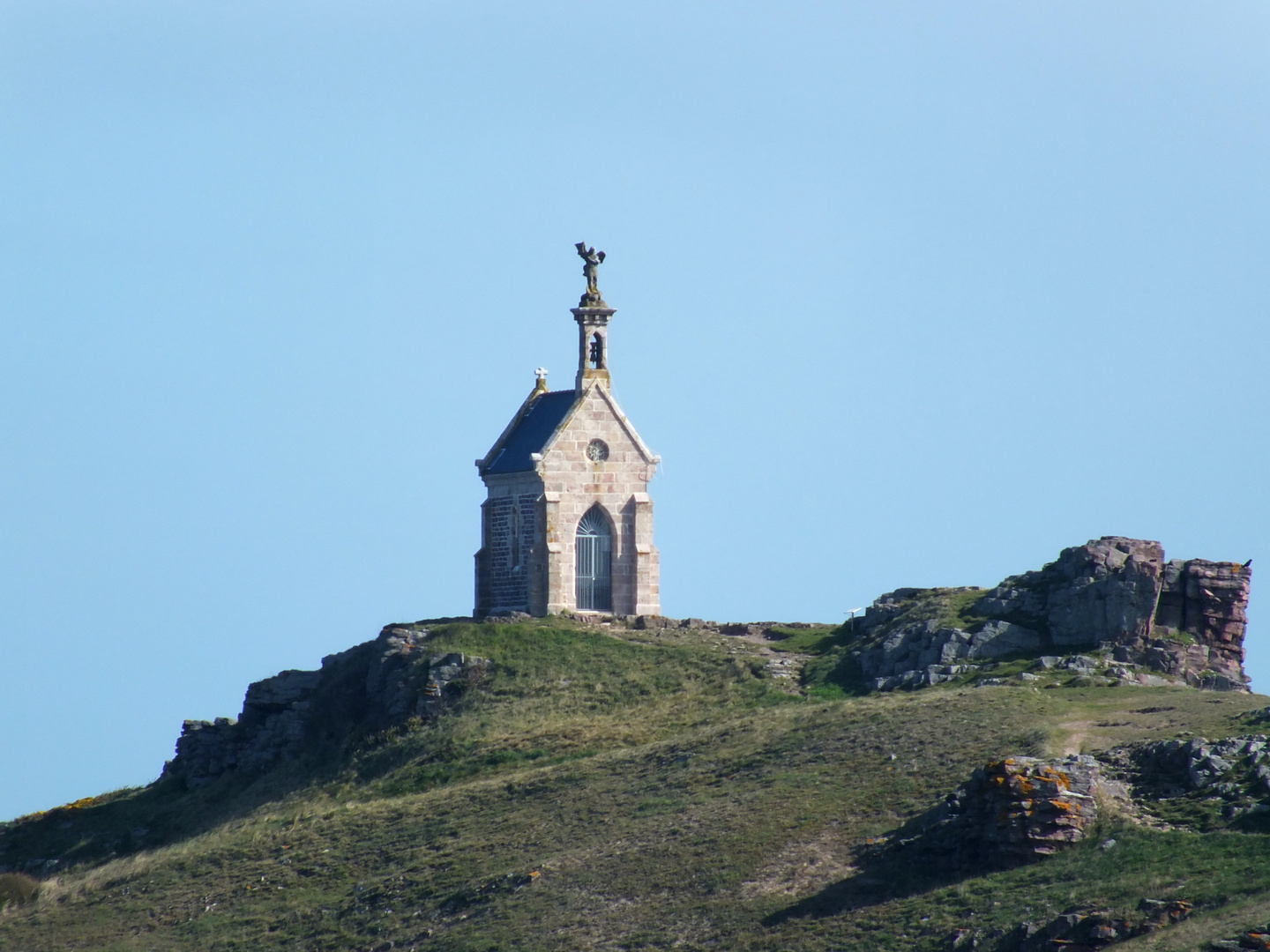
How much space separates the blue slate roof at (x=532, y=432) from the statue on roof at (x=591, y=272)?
2916 mm

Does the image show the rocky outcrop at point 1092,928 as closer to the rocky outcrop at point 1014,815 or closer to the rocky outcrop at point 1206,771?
the rocky outcrop at point 1014,815

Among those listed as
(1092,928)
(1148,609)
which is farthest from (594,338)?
(1092,928)

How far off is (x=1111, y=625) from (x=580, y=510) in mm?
16558

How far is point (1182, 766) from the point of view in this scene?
34562mm

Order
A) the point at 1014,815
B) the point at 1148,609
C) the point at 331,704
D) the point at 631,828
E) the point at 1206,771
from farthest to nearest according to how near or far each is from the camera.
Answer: the point at 331,704 → the point at 1148,609 → the point at 631,828 → the point at 1206,771 → the point at 1014,815

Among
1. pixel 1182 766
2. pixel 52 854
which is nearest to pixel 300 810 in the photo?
pixel 52 854

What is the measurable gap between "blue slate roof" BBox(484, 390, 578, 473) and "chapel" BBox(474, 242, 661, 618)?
7cm

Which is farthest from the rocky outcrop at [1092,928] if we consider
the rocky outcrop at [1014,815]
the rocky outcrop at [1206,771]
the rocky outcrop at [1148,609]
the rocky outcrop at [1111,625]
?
the rocky outcrop at [1148,609]

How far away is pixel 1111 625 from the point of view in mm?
47031

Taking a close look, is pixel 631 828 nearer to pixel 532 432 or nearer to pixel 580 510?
pixel 580 510

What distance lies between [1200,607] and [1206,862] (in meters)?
18.7

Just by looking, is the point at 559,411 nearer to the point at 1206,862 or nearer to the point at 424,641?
the point at 424,641

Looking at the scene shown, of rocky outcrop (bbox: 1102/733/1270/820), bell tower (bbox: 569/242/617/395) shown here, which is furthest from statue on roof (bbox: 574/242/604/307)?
rocky outcrop (bbox: 1102/733/1270/820)

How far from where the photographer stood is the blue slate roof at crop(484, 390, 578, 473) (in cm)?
5681
